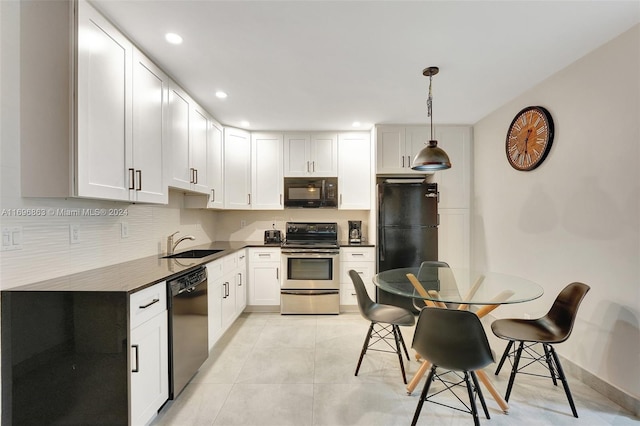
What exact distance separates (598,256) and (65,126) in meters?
3.60

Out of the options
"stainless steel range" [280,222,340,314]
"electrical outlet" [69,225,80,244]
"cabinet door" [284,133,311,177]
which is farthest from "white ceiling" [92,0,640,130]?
"stainless steel range" [280,222,340,314]

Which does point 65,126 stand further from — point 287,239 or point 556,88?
point 556,88

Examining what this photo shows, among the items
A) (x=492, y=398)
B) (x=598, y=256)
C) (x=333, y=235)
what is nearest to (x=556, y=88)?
(x=598, y=256)

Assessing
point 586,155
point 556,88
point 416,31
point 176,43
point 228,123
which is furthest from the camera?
point 228,123

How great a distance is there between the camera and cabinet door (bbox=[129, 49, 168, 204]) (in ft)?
6.47

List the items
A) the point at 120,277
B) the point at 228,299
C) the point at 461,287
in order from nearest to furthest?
the point at 120,277 < the point at 461,287 < the point at 228,299

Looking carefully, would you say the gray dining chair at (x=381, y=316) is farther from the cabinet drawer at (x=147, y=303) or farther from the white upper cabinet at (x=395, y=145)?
Result: the white upper cabinet at (x=395, y=145)

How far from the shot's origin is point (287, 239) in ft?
13.6

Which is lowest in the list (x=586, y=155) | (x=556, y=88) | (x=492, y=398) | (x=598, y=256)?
(x=492, y=398)

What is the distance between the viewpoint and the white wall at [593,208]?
188cm

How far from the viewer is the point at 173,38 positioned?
1.92 meters

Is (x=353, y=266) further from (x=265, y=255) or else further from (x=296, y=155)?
(x=296, y=155)

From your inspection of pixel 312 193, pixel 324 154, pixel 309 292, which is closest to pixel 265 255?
pixel 309 292

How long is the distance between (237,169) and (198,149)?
87 cm
